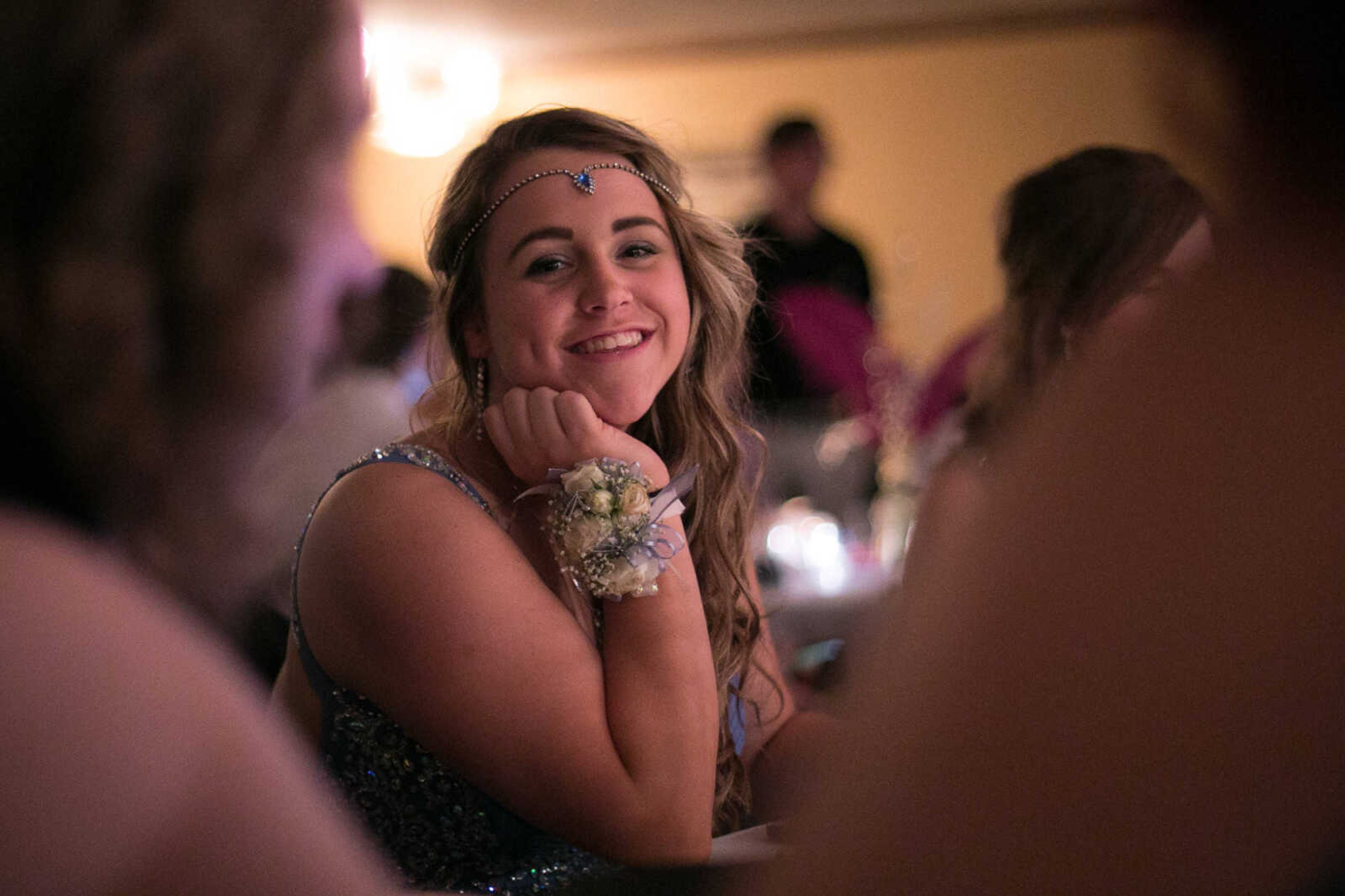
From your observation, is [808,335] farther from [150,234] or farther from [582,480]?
[150,234]

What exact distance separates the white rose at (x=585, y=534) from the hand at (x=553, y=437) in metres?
0.12

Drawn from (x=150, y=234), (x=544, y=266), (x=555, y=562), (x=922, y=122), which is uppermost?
(x=922, y=122)

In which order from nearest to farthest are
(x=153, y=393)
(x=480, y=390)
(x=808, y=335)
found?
(x=153, y=393) → (x=480, y=390) → (x=808, y=335)

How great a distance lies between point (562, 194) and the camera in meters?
1.64

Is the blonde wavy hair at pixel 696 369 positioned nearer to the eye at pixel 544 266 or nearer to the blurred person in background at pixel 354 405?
the eye at pixel 544 266

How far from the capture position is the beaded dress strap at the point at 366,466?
1501 millimetres

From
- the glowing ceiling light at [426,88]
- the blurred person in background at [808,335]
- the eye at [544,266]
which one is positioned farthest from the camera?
the glowing ceiling light at [426,88]

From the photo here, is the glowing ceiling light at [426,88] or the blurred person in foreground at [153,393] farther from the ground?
the glowing ceiling light at [426,88]

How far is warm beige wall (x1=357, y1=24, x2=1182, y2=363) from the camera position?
25.4ft

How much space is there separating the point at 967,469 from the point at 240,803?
1895mm

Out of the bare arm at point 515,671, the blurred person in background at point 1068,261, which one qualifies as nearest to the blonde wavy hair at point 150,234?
the bare arm at point 515,671

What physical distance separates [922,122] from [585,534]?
7.30 metres

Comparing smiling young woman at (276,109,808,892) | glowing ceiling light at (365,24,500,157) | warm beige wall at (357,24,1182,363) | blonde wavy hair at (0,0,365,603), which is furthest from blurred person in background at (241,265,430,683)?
warm beige wall at (357,24,1182,363)

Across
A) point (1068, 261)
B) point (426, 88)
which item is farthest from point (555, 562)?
point (426, 88)
